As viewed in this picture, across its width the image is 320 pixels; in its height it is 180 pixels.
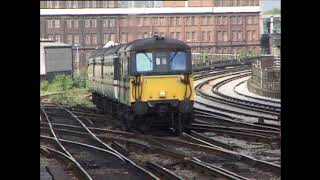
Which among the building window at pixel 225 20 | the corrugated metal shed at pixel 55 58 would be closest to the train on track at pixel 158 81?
the corrugated metal shed at pixel 55 58

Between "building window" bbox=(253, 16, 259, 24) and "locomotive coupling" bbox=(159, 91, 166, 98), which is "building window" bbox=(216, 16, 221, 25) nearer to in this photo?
"building window" bbox=(253, 16, 259, 24)

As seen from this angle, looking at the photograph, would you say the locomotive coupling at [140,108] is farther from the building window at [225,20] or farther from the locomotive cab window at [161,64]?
the building window at [225,20]

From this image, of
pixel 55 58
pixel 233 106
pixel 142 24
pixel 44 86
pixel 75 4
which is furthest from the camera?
pixel 75 4

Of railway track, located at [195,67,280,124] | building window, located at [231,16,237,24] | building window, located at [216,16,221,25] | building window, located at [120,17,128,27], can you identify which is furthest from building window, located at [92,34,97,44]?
railway track, located at [195,67,280,124]

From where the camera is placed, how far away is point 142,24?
6262 cm

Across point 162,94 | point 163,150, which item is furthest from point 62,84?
point 163,150

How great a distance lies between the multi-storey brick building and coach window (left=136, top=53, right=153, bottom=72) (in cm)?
4323

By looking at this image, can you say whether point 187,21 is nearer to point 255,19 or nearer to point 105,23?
point 255,19

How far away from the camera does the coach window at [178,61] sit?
1602 cm

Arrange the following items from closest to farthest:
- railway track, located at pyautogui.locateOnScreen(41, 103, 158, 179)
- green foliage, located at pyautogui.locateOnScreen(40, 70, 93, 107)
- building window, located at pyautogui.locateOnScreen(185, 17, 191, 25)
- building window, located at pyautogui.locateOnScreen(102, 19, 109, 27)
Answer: railway track, located at pyautogui.locateOnScreen(41, 103, 158, 179), green foliage, located at pyautogui.locateOnScreen(40, 70, 93, 107), building window, located at pyautogui.locateOnScreen(102, 19, 109, 27), building window, located at pyautogui.locateOnScreen(185, 17, 191, 25)

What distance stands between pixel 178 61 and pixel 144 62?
38.7 inches

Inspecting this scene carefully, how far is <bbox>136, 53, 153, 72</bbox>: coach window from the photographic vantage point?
15.9 metres
